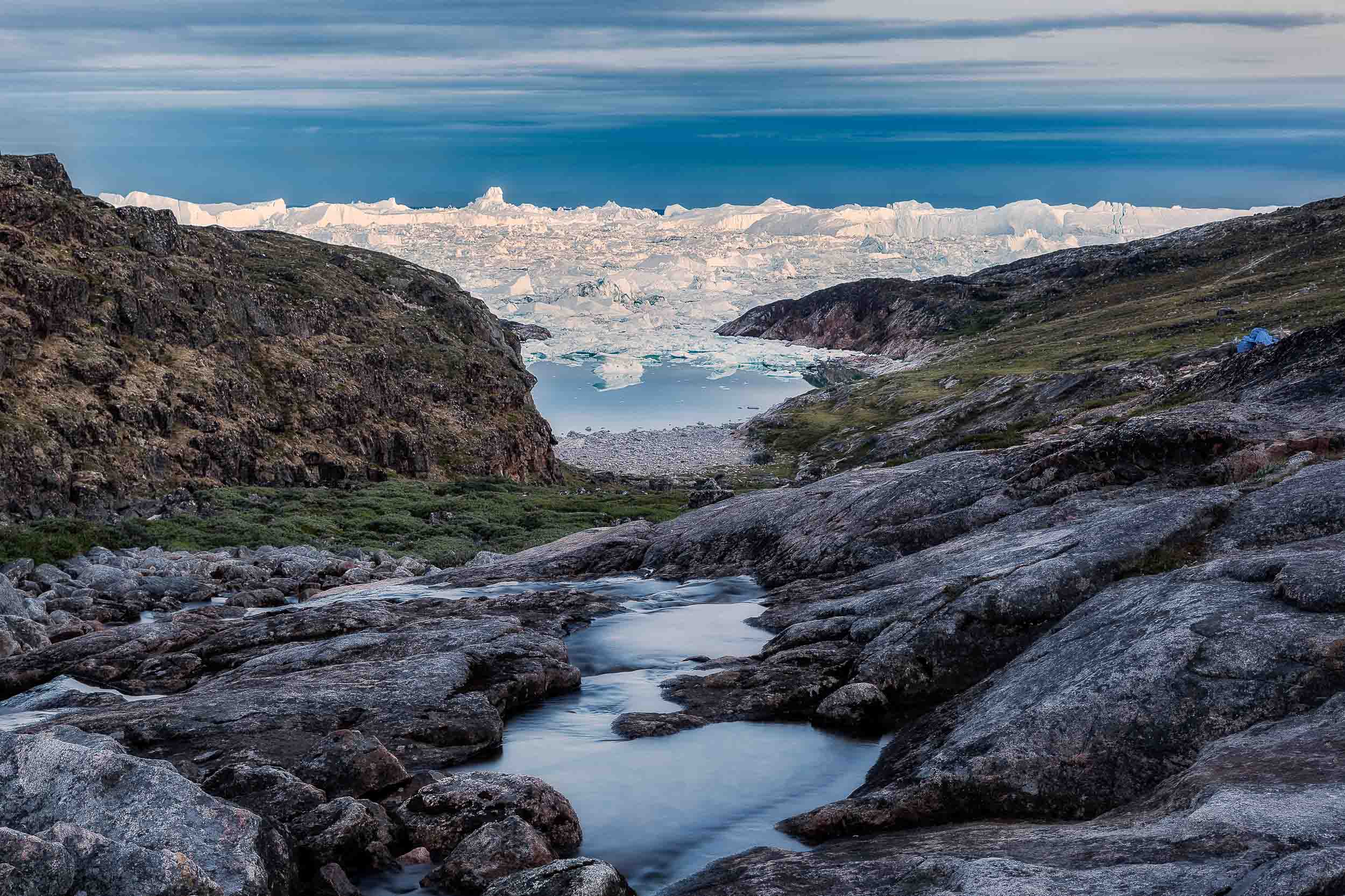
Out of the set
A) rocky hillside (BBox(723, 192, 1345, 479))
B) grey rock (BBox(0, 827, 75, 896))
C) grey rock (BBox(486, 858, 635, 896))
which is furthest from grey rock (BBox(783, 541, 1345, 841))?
rocky hillside (BBox(723, 192, 1345, 479))

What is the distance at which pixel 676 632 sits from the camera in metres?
23.8

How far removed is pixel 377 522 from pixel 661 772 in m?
38.6

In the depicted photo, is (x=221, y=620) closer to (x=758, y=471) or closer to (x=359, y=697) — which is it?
(x=359, y=697)

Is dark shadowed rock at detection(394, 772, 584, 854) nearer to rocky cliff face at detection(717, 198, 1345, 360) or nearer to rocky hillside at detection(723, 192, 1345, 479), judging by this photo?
rocky hillside at detection(723, 192, 1345, 479)

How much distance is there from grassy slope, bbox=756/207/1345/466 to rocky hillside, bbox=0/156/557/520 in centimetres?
3354

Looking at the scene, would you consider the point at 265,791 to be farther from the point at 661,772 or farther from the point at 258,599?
the point at 258,599

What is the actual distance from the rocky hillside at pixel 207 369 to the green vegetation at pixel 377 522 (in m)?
4.99

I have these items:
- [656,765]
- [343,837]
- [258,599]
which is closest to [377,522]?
[258,599]

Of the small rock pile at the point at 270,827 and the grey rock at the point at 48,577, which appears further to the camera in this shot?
the grey rock at the point at 48,577

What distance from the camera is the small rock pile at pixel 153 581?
2516cm

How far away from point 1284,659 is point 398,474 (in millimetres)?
68038

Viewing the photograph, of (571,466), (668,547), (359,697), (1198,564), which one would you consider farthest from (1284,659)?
(571,466)

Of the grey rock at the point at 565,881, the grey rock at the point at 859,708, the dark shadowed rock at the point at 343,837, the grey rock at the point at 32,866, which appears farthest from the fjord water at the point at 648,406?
the grey rock at the point at 32,866

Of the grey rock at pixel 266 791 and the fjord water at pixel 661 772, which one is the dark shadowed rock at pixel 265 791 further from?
the fjord water at pixel 661 772
